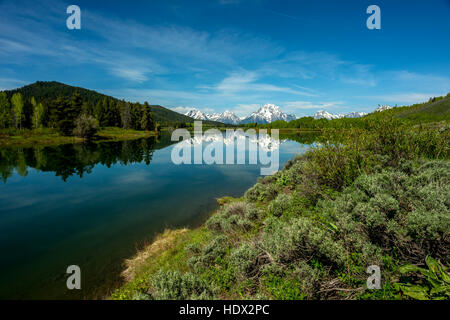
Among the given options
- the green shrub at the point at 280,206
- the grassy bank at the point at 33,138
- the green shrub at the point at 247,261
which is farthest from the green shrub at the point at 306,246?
the grassy bank at the point at 33,138

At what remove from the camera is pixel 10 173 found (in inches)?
975

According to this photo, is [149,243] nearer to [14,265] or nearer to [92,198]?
[14,265]

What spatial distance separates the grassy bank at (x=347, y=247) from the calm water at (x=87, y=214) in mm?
2710

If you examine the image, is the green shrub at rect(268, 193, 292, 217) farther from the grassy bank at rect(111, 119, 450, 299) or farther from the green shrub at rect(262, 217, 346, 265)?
the green shrub at rect(262, 217, 346, 265)

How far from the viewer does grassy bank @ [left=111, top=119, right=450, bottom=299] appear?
152 inches

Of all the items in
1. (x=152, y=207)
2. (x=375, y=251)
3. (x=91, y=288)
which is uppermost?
(x=375, y=251)

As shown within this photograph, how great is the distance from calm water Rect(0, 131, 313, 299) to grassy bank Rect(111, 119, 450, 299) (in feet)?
8.89

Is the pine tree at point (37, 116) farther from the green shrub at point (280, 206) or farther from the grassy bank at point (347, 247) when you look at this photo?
the green shrub at point (280, 206)

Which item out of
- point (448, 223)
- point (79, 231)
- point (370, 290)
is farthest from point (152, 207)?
point (448, 223)

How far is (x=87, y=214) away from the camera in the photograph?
1443cm

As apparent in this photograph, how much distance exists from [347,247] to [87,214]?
16672 millimetres

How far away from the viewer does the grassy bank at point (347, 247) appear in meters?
3.86

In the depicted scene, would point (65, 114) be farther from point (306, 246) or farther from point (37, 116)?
point (306, 246)
